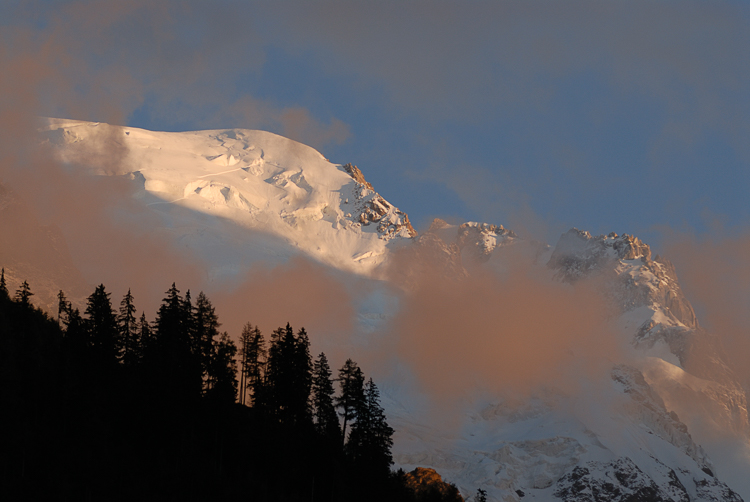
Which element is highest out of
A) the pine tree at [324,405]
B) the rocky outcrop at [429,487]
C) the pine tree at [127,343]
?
the pine tree at [127,343]

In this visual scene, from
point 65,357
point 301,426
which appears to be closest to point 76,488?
point 65,357

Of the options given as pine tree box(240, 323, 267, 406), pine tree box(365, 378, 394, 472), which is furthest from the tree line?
pine tree box(240, 323, 267, 406)

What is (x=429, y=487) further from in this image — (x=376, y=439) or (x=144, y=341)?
(x=144, y=341)

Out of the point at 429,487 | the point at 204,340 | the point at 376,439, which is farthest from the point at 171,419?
the point at 429,487

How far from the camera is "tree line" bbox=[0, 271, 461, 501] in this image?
222ft

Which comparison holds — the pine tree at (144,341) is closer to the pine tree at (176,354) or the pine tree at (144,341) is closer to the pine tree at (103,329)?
the pine tree at (176,354)

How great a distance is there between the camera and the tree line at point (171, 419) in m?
67.8

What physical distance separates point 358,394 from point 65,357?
2838 centimetres

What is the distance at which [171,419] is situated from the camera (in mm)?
76312

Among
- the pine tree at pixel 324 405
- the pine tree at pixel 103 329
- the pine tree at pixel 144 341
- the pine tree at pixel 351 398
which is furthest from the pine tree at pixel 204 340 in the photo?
the pine tree at pixel 351 398

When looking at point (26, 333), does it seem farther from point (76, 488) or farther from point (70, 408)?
point (76, 488)

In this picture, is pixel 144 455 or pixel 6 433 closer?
pixel 6 433

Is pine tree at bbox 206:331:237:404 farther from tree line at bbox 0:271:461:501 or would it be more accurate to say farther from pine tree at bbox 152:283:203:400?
pine tree at bbox 152:283:203:400

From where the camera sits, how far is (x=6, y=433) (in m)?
66.9
